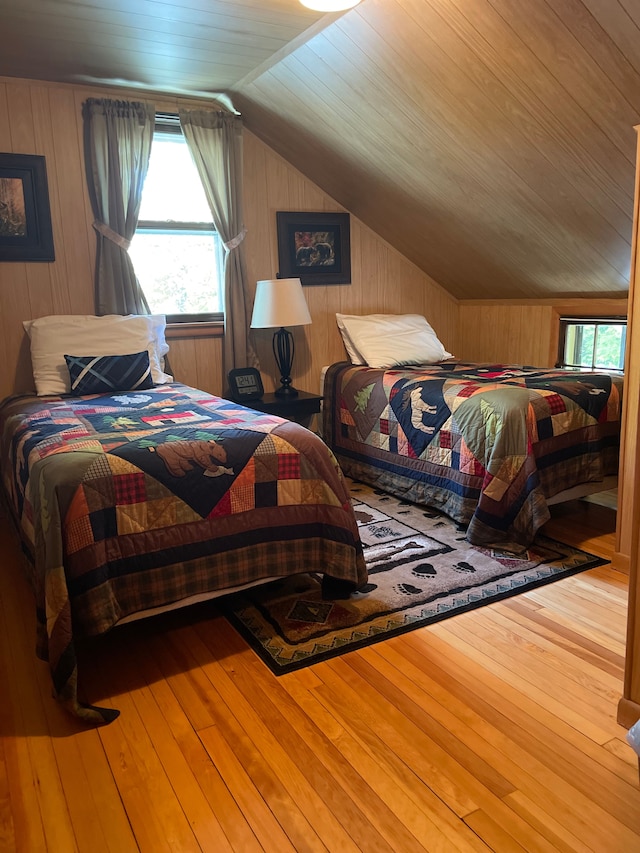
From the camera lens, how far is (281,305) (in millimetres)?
3846

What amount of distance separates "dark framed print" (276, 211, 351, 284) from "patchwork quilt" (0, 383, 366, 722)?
1992 mm

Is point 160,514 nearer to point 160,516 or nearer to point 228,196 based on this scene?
point 160,516

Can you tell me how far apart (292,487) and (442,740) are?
91 centimetres

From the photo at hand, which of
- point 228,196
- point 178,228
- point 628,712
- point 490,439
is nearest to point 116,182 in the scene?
point 178,228

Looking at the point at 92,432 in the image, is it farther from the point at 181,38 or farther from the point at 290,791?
the point at 181,38

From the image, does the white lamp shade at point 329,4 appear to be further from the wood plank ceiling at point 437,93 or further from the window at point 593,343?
the window at point 593,343

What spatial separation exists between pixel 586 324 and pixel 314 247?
5.87ft

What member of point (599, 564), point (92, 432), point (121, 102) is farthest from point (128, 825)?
point (121, 102)

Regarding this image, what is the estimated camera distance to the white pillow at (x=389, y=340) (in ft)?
13.4

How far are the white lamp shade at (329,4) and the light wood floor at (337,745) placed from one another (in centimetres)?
235

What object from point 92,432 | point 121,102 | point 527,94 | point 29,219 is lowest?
point 92,432

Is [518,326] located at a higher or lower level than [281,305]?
lower

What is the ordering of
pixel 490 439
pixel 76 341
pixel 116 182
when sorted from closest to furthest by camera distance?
pixel 490 439 < pixel 76 341 < pixel 116 182

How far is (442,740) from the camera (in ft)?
5.51
